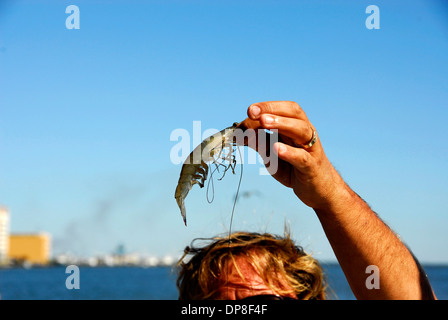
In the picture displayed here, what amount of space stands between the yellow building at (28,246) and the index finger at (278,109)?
589 ft

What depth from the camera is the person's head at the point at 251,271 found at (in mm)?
3271

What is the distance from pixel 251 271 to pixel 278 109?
1283 mm

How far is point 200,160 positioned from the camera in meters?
3.27

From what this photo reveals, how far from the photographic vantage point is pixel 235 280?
3.29m

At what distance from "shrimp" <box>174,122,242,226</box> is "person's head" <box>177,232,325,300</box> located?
0.48m

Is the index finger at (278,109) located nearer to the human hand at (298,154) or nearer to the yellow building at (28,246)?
the human hand at (298,154)

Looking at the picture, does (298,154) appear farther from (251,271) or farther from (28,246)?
(28,246)

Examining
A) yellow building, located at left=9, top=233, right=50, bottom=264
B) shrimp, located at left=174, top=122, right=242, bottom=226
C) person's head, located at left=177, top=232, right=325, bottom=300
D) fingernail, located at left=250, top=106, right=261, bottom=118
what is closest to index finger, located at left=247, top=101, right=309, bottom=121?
fingernail, located at left=250, top=106, right=261, bottom=118

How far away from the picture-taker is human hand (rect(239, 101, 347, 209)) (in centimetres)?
267

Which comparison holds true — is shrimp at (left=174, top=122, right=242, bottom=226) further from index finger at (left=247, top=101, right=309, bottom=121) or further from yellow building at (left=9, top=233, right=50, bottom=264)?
yellow building at (left=9, top=233, right=50, bottom=264)

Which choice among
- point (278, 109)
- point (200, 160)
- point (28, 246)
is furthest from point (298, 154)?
point (28, 246)
